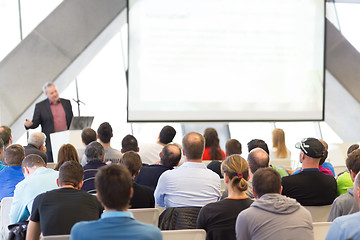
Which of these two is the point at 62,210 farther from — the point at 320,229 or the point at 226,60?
the point at 226,60

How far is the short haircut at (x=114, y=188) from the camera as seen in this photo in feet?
7.21

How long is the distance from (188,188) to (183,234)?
1136 mm

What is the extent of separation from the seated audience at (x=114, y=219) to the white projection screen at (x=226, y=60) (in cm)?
662

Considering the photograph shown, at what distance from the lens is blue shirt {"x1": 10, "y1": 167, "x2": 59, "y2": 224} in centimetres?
Result: 367

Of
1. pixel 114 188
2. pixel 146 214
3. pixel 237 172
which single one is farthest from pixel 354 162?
pixel 114 188

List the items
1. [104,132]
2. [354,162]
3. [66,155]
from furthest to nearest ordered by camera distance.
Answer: [104,132]
[66,155]
[354,162]

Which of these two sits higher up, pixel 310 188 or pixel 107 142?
pixel 107 142

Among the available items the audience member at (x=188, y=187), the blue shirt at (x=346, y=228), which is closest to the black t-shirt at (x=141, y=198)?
the audience member at (x=188, y=187)

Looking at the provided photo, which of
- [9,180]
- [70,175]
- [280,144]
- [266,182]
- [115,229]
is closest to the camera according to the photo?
[115,229]

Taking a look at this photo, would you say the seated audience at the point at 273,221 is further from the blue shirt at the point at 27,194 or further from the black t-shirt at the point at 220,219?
the blue shirt at the point at 27,194

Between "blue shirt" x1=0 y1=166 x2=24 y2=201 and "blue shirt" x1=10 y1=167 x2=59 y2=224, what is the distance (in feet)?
2.59

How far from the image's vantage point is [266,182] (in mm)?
2879

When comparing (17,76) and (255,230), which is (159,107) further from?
(255,230)

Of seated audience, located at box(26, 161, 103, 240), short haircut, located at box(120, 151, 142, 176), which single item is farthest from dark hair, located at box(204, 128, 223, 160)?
seated audience, located at box(26, 161, 103, 240)
